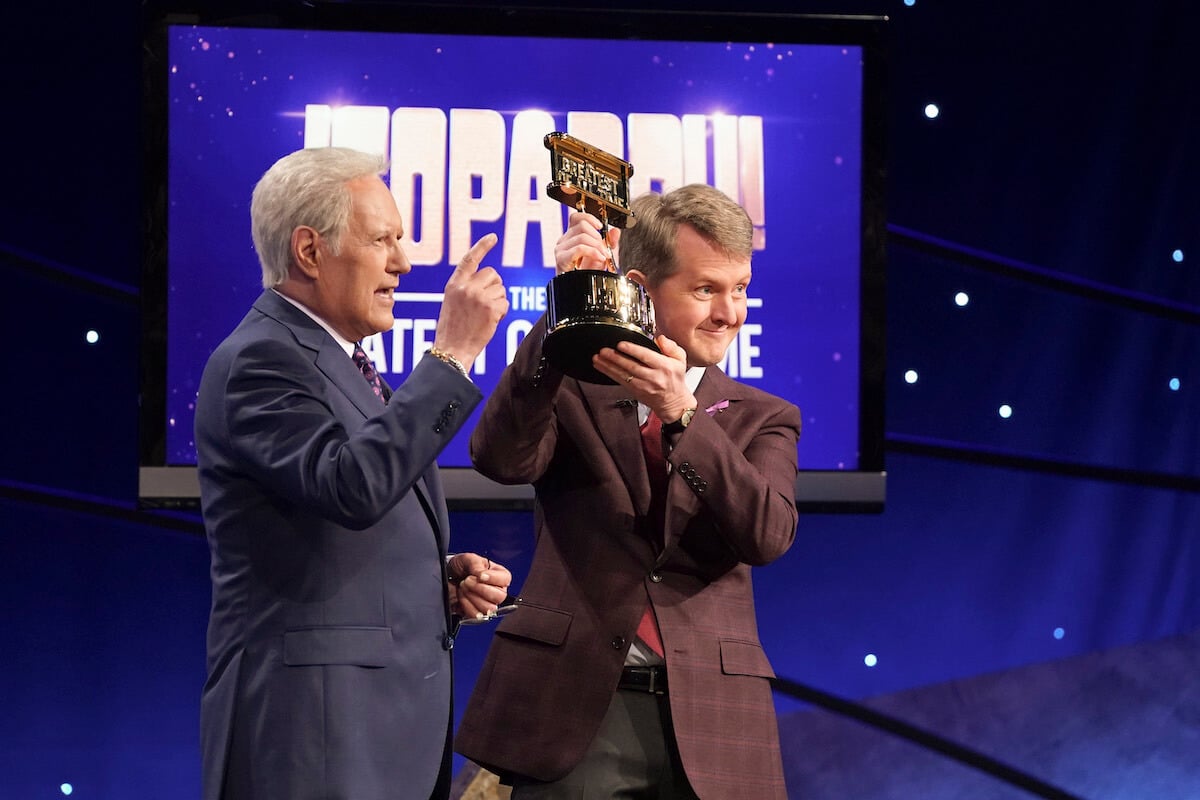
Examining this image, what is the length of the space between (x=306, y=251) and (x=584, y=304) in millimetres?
441

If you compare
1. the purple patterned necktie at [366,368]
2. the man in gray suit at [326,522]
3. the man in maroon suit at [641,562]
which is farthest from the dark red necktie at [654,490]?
the purple patterned necktie at [366,368]

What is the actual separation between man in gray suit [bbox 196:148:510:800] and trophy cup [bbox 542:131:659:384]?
0.37ft

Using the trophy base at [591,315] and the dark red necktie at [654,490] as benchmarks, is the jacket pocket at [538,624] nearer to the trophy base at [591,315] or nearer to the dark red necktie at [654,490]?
the dark red necktie at [654,490]

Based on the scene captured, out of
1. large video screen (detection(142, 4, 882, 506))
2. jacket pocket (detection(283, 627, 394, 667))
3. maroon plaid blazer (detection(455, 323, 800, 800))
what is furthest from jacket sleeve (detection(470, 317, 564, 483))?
large video screen (detection(142, 4, 882, 506))

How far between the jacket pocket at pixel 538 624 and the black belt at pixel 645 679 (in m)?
0.11

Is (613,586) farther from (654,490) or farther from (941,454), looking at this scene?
(941,454)

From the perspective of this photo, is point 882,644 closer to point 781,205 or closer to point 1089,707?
point 1089,707

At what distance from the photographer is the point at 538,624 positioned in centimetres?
193

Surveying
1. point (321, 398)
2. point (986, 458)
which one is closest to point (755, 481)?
point (321, 398)

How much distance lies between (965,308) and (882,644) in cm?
99

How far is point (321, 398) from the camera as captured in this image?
180cm

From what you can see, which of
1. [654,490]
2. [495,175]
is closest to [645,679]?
[654,490]

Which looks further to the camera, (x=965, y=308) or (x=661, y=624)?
(x=965, y=308)

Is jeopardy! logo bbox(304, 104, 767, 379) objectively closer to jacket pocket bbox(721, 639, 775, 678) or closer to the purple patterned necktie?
the purple patterned necktie
